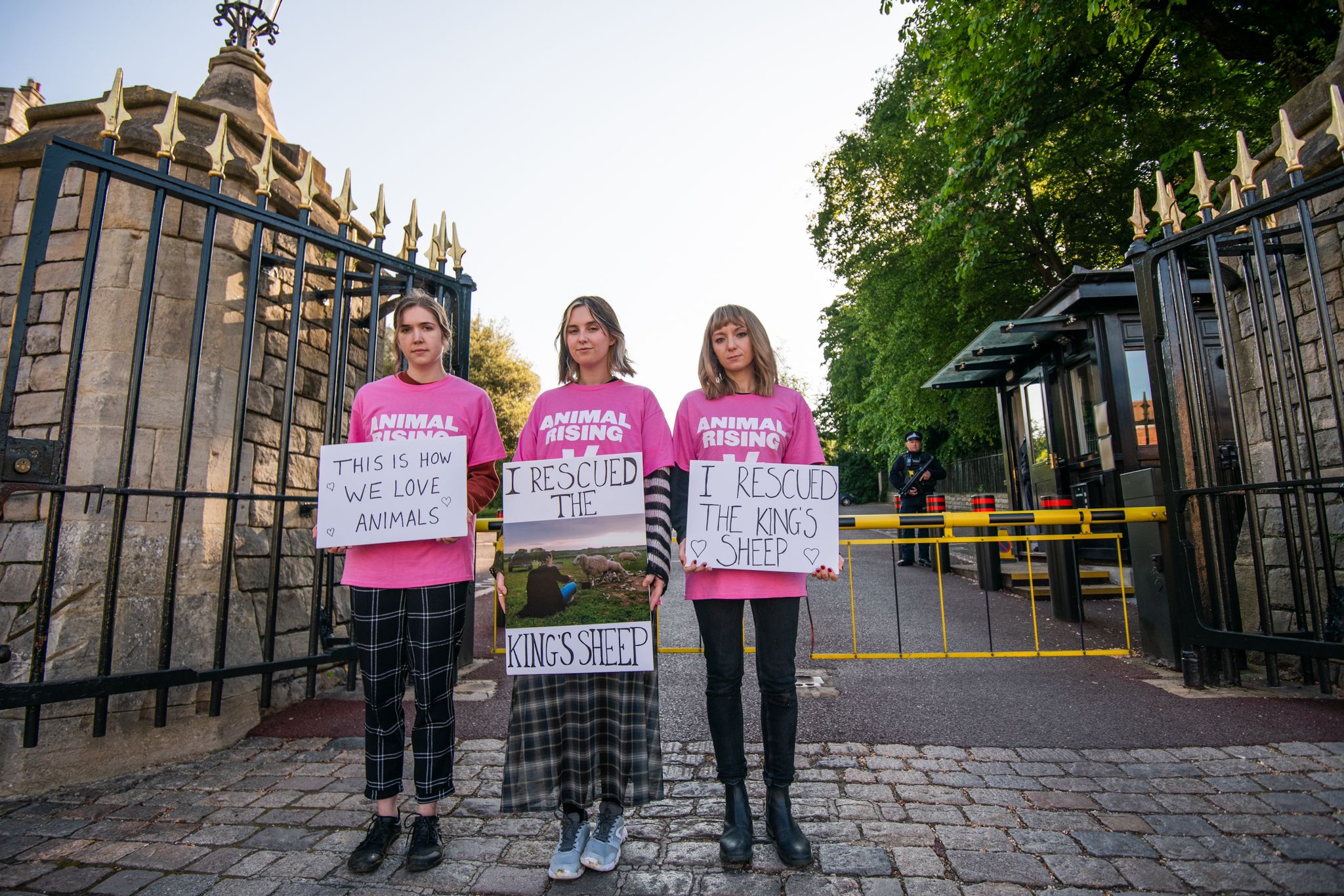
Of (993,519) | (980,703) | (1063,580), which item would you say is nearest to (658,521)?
(980,703)

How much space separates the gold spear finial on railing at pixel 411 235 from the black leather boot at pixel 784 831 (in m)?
4.09

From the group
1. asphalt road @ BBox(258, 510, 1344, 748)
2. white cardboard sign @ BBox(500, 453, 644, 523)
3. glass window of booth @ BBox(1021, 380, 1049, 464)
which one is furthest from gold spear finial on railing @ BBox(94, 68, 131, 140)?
glass window of booth @ BBox(1021, 380, 1049, 464)

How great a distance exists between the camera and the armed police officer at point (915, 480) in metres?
10.8

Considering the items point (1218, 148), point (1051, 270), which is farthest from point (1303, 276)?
point (1051, 270)

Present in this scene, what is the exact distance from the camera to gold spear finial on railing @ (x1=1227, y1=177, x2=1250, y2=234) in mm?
4202

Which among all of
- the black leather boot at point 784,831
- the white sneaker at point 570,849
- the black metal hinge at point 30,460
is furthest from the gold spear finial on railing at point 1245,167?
the black metal hinge at point 30,460

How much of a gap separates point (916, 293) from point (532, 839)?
17.4 meters

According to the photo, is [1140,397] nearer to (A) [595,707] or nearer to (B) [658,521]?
(B) [658,521]

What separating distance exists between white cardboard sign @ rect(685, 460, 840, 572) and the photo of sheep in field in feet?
0.77

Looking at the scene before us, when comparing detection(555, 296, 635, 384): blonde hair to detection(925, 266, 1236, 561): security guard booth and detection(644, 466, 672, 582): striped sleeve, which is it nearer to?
detection(644, 466, 672, 582): striped sleeve

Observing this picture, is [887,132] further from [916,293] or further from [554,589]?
[554,589]

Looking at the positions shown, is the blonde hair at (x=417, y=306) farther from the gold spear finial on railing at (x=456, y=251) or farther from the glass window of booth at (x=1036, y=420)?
the glass window of booth at (x=1036, y=420)

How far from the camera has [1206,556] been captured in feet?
14.5

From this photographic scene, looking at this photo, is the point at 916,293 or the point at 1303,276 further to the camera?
the point at 916,293
